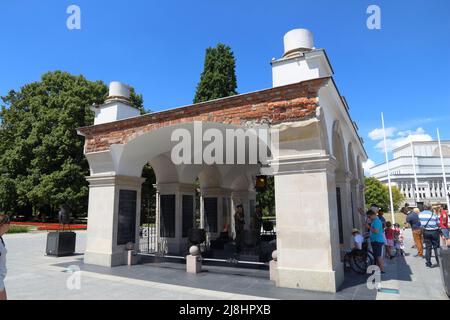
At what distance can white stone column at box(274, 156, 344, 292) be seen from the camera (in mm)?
6105

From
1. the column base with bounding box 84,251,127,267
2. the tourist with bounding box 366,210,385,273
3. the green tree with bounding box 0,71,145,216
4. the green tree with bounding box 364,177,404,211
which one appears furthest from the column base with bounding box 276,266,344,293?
the green tree with bounding box 364,177,404,211

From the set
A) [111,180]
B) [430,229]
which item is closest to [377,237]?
[430,229]

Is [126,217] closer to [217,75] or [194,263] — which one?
[194,263]

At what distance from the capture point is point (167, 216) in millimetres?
12078

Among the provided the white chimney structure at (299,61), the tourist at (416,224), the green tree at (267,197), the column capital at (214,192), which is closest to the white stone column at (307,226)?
the white chimney structure at (299,61)

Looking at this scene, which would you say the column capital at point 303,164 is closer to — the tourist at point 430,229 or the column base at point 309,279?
the column base at point 309,279

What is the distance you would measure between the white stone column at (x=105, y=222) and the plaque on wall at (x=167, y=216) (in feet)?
7.38

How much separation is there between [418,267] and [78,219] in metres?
28.4

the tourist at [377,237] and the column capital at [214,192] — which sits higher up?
the column capital at [214,192]

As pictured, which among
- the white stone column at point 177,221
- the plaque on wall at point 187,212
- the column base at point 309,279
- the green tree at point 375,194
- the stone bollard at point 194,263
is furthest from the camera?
the green tree at point 375,194

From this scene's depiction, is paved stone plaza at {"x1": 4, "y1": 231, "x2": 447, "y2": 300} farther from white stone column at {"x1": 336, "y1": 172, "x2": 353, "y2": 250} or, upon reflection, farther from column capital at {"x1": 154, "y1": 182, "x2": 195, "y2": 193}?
column capital at {"x1": 154, "y1": 182, "x2": 195, "y2": 193}

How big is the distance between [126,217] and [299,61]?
708cm

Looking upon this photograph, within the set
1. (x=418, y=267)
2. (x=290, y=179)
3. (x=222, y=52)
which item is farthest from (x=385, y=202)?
(x=290, y=179)

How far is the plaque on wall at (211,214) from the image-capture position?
47.5 feet
